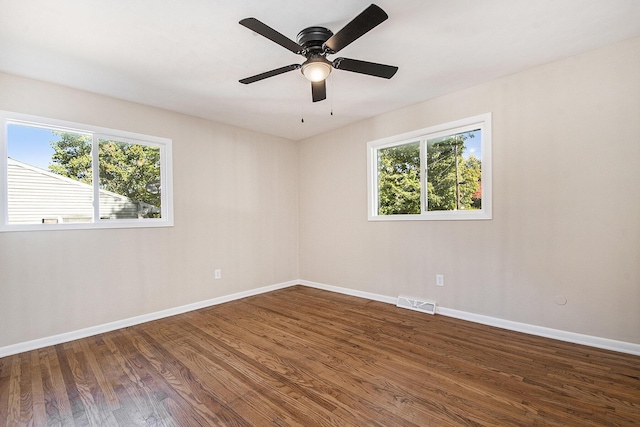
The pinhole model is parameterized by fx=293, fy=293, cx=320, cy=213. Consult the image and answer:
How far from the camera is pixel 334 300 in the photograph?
13.3 ft

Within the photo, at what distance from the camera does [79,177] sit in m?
3.03

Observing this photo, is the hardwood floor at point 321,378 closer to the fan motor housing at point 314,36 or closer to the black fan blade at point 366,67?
the black fan blade at point 366,67

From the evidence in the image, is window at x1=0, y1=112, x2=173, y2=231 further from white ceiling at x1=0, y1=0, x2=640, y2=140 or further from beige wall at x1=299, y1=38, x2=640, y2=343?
beige wall at x1=299, y1=38, x2=640, y2=343


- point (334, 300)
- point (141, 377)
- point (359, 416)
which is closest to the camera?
point (359, 416)

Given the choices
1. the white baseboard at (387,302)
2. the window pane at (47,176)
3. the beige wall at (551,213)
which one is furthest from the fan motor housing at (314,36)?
the white baseboard at (387,302)

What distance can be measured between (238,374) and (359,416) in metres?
0.95

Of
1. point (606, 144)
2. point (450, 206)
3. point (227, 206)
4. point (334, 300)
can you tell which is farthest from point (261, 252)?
point (606, 144)

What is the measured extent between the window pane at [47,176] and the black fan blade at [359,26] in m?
2.82

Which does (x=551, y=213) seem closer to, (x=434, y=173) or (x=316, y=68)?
(x=434, y=173)

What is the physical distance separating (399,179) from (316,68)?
2172mm

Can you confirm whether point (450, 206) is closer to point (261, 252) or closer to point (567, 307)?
point (567, 307)

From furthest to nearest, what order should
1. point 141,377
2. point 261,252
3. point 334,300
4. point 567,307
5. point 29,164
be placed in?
1. point 261,252
2. point 334,300
3. point 29,164
4. point 567,307
5. point 141,377

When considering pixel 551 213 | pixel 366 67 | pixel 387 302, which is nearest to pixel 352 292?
pixel 387 302

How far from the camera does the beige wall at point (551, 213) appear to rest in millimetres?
2381
